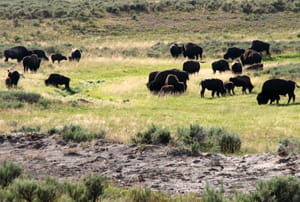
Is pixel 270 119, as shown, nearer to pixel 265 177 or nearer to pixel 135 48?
pixel 265 177

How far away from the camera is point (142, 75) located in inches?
1474

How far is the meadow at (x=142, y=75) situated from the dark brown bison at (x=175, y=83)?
75 centimetres

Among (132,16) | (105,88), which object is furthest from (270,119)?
(132,16)

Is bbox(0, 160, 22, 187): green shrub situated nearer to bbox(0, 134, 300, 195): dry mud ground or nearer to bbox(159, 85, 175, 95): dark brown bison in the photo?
bbox(0, 134, 300, 195): dry mud ground

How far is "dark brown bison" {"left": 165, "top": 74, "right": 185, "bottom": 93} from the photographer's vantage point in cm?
2758

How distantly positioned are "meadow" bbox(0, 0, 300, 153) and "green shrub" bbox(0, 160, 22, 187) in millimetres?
4195

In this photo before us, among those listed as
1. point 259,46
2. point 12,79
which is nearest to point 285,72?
point 12,79

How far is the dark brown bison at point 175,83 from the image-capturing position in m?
27.6

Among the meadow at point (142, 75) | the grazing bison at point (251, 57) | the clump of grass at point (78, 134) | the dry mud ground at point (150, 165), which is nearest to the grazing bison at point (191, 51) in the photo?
the meadow at point (142, 75)

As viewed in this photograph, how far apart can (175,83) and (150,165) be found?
17.5 metres

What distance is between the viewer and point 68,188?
791 centimetres

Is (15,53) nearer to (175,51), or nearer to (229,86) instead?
(175,51)

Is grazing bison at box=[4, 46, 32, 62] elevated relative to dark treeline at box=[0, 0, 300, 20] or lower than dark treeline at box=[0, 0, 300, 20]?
lower

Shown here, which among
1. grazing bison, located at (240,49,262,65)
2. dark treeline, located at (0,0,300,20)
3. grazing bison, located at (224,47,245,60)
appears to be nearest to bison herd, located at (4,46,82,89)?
grazing bison, located at (224,47,245,60)
